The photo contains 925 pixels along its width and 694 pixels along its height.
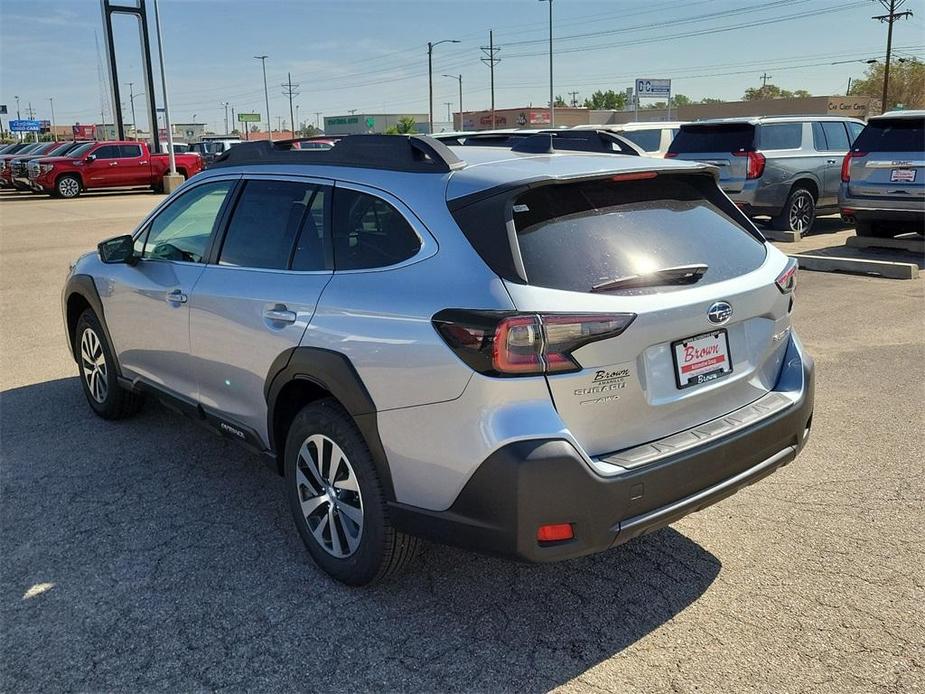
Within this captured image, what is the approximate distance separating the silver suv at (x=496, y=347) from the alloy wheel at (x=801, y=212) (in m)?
10.5

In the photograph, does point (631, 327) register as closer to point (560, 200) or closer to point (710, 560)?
point (560, 200)

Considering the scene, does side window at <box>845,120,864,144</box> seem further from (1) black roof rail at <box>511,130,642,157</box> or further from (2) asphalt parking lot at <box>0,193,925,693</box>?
(1) black roof rail at <box>511,130,642,157</box>

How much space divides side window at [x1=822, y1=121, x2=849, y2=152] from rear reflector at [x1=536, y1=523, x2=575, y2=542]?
13001 millimetres

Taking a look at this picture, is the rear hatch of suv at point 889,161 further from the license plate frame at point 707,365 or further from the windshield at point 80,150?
the windshield at point 80,150

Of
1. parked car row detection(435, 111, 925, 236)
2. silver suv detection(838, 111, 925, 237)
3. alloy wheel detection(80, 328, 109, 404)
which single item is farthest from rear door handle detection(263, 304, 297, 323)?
silver suv detection(838, 111, 925, 237)

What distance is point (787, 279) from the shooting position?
3.43 metres

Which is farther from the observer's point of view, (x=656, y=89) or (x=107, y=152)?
(x=656, y=89)

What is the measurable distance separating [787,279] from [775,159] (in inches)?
398

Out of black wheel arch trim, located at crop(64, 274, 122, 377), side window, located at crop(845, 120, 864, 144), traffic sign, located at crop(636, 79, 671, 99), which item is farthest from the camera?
traffic sign, located at crop(636, 79, 671, 99)

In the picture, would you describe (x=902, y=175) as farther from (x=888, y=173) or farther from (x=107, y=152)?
(x=107, y=152)

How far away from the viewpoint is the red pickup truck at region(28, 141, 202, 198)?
27578mm

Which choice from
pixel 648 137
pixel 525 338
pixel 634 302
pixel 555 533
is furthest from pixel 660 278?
pixel 648 137

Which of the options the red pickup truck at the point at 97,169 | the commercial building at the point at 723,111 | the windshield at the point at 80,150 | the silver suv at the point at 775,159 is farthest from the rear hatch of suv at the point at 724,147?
the commercial building at the point at 723,111

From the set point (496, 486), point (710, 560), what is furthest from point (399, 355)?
point (710, 560)
